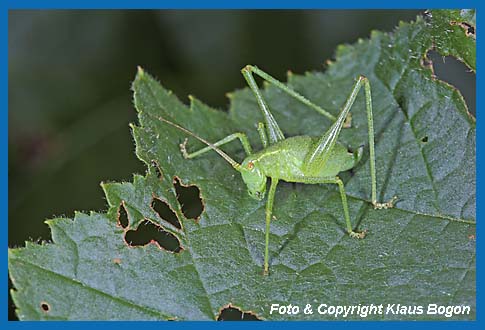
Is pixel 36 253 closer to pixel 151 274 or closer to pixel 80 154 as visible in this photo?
pixel 151 274

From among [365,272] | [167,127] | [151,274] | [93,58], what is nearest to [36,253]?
[151,274]

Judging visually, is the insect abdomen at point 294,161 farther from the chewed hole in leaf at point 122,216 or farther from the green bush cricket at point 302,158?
the chewed hole in leaf at point 122,216

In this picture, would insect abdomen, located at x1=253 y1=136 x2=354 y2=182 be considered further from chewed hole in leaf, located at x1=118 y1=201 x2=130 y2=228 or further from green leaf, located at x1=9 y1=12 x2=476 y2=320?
chewed hole in leaf, located at x1=118 y1=201 x2=130 y2=228

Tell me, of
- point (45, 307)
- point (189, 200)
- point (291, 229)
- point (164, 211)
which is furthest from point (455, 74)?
point (45, 307)

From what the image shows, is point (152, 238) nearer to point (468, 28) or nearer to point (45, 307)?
point (45, 307)

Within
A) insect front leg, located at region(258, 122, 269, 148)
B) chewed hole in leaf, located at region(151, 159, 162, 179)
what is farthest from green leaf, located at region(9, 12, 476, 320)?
insect front leg, located at region(258, 122, 269, 148)

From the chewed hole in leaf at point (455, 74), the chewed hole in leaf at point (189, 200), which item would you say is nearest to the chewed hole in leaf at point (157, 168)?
the chewed hole in leaf at point (189, 200)
